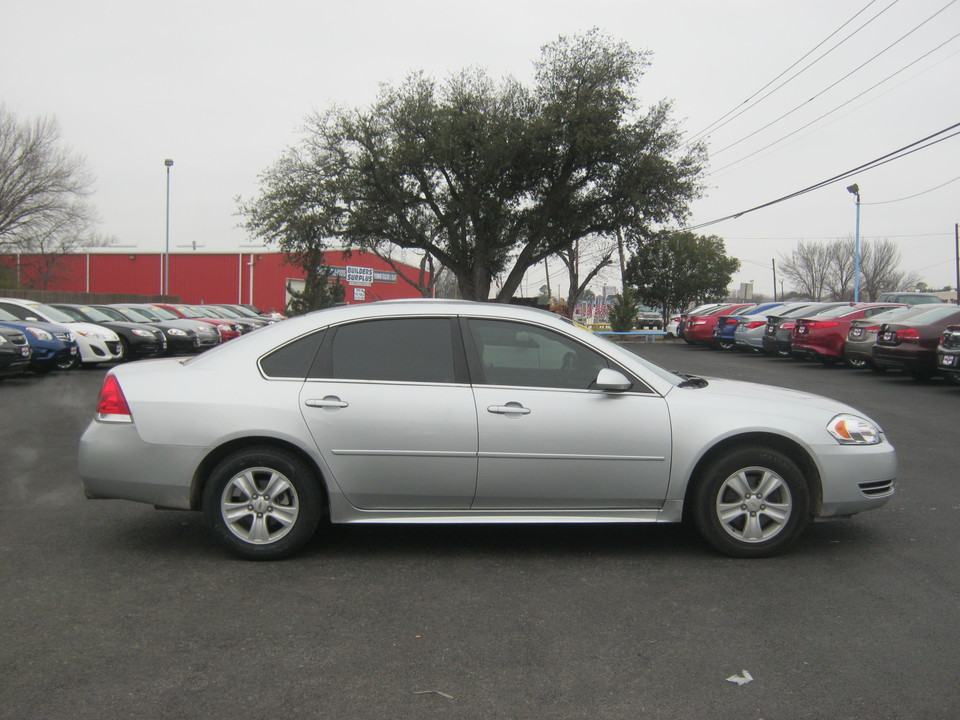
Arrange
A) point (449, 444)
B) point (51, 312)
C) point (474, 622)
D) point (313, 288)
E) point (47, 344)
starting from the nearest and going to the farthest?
point (474, 622) → point (449, 444) → point (47, 344) → point (51, 312) → point (313, 288)

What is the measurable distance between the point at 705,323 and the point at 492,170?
34.5 feet

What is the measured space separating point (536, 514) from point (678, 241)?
53.0 meters

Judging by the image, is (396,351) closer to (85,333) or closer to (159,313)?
(85,333)

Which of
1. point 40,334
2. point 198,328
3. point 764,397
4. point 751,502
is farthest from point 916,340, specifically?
point 198,328

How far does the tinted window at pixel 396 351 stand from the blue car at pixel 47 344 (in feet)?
42.6

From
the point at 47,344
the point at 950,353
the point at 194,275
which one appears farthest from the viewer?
the point at 194,275

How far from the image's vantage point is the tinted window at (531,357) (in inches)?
202

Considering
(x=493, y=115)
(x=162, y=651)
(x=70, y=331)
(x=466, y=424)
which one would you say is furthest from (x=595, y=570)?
(x=493, y=115)

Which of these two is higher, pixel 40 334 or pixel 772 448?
pixel 40 334

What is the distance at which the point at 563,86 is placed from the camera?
119 ft

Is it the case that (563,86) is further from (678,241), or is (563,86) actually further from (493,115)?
(678,241)

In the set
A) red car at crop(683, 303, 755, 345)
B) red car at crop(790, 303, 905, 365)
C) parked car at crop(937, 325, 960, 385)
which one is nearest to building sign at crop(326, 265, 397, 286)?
red car at crop(683, 303, 755, 345)

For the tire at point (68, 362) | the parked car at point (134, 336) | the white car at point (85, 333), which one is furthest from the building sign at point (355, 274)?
the tire at point (68, 362)

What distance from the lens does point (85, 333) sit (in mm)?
18484
